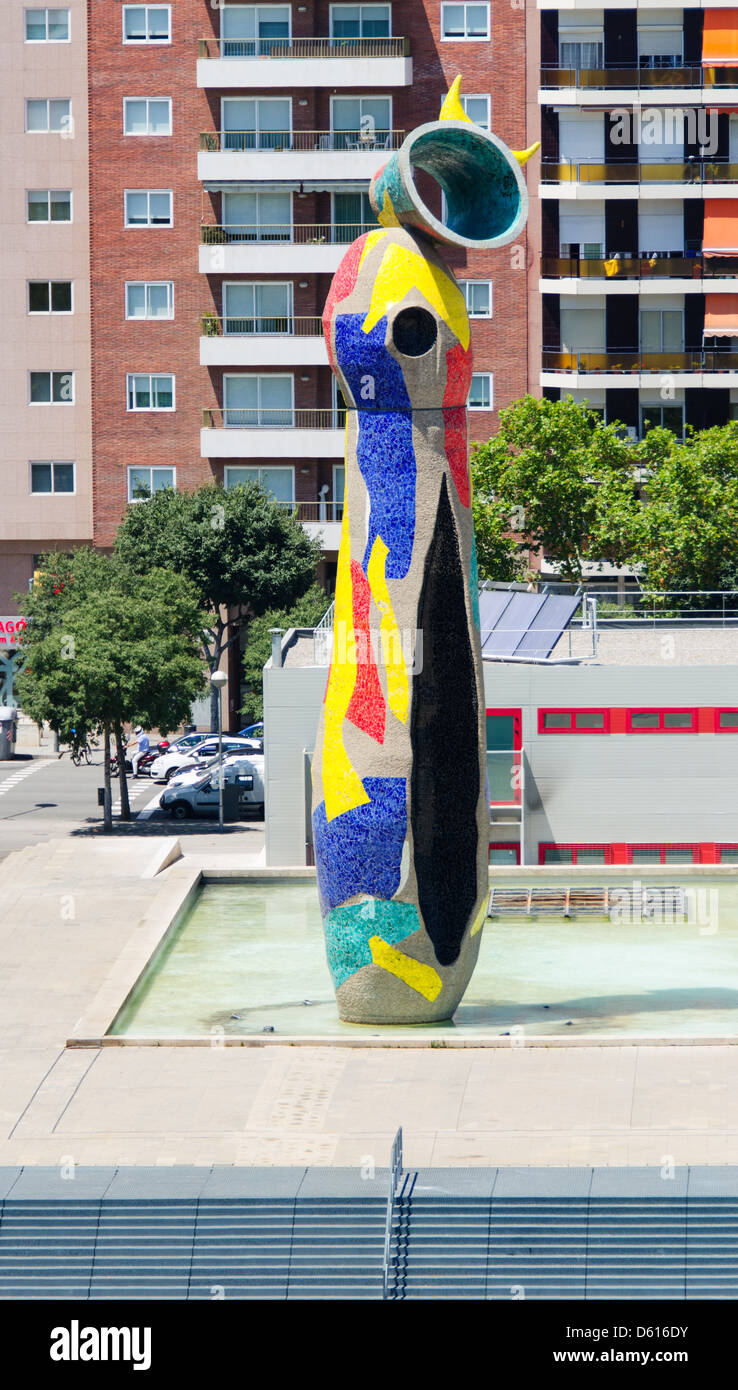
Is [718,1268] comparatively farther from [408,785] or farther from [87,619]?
[87,619]

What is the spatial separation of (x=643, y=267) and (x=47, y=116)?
68.2 feet

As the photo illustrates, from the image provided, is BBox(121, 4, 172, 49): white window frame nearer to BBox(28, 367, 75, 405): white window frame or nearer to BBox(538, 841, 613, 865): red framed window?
BBox(28, 367, 75, 405): white window frame

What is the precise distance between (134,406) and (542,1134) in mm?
52256

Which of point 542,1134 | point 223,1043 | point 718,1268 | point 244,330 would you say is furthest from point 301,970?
point 244,330

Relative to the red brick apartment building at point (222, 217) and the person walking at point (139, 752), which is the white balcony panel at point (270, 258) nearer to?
the red brick apartment building at point (222, 217)

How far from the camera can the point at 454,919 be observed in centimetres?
2281

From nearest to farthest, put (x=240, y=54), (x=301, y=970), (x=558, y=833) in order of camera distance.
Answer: (x=301, y=970) → (x=558, y=833) → (x=240, y=54)

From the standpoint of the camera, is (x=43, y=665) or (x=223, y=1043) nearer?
(x=223, y=1043)

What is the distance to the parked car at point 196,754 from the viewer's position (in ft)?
184

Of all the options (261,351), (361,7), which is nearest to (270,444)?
(261,351)

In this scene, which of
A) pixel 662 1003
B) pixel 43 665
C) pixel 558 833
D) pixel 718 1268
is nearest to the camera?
pixel 718 1268

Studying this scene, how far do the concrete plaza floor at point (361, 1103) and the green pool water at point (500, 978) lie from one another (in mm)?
1023

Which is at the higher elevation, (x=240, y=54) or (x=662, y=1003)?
(x=240, y=54)

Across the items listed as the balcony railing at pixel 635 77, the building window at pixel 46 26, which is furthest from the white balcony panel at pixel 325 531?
the building window at pixel 46 26
